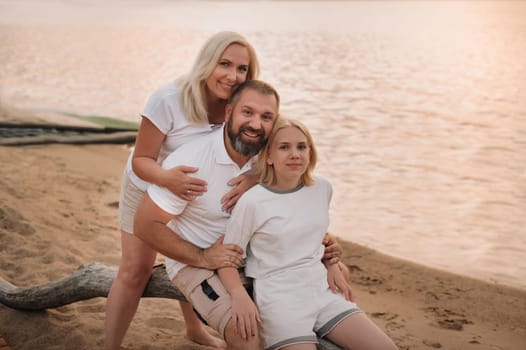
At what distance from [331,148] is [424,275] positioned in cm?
695

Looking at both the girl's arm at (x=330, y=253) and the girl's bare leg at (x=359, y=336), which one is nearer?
the girl's bare leg at (x=359, y=336)

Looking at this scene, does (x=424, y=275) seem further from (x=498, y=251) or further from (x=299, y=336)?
(x=299, y=336)

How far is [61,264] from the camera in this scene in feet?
18.1

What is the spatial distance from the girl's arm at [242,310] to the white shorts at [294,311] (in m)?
0.07

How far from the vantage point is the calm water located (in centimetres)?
877

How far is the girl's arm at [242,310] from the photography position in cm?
281

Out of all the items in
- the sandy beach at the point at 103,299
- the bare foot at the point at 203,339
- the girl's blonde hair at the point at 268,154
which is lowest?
the sandy beach at the point at 103,299

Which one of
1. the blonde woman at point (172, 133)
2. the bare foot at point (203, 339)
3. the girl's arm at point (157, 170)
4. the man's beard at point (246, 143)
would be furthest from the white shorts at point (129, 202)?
the bare foot at point (203, 339)

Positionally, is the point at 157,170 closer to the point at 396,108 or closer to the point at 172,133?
the point at 172,133

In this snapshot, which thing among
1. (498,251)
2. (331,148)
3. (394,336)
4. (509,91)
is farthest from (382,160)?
(509,91)

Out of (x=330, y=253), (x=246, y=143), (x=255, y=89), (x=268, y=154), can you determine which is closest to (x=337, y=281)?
(x=330, y=253)

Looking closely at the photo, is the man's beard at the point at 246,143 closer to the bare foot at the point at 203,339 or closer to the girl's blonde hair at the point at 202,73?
the girl's blonde hair at the point at 202,73

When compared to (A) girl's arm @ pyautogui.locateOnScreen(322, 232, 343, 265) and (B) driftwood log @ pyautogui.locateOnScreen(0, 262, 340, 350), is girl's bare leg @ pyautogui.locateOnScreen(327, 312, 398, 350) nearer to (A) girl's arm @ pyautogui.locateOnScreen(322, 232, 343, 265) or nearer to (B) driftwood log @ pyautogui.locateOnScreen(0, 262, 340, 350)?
(A) girl's arm @ pyautogui.locateOnScreen(322, 232, 343, 265)

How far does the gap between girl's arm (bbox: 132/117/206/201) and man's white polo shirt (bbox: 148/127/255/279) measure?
47 mm
